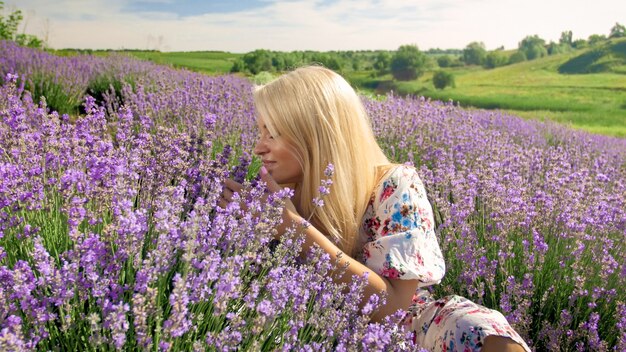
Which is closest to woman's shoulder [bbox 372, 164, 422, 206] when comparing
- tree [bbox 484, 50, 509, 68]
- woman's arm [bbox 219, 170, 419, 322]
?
woman's arm [bbox 219, 170, 419, 322]

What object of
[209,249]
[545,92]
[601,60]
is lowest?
[545,92]

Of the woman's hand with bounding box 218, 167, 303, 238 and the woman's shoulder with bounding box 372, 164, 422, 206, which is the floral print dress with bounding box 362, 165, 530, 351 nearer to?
the woman's shoulder with bounding box 372, 164, 422, 206

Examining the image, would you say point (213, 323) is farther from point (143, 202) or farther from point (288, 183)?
point (288, 183)

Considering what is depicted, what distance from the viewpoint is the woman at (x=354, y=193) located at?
2.11 meters

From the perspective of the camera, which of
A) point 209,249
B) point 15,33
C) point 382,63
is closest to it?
point 209,249

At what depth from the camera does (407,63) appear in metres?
22.7

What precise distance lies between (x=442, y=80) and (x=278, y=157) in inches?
861

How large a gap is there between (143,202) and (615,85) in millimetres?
19883

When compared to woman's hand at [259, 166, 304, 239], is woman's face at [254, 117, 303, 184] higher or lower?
higher

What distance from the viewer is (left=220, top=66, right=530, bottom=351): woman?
82.9 inches

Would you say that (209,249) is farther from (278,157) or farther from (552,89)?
(552,89)

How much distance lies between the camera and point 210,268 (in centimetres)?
134

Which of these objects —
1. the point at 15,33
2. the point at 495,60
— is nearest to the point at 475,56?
the point at 495,60

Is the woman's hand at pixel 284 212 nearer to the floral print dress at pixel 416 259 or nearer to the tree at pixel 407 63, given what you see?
the floral print dress at pixel 416 259
